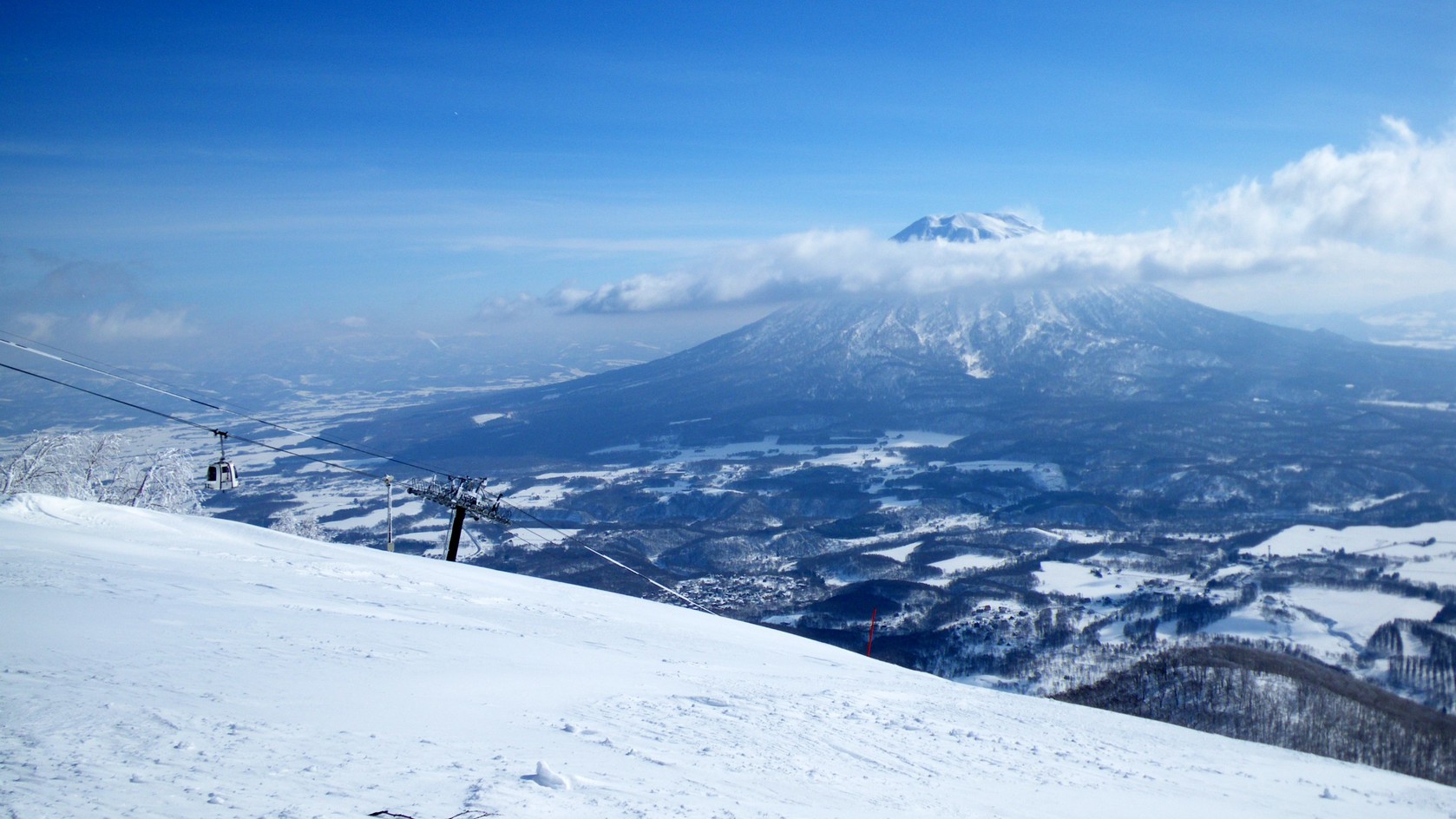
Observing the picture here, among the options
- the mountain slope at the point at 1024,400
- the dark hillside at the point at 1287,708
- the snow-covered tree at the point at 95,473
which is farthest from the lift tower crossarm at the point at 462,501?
the mountain slope at the point at 1024,400

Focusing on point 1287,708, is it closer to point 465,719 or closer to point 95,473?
point 465,719

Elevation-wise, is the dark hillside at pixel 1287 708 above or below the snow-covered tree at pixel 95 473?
below

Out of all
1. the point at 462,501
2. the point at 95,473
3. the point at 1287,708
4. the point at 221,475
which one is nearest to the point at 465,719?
the point at 221,475

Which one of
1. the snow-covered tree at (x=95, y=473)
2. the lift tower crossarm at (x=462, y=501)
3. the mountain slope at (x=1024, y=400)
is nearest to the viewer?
the lift tower crossarm at (x=462, y=501)

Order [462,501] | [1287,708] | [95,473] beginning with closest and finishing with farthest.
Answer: [462,501]
[1287,708]
[95,473]

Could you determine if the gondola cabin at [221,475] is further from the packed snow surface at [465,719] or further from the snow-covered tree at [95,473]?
the snow-covered tree at [95,473]

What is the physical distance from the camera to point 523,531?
99.6 meters

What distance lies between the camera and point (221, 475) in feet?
62.5

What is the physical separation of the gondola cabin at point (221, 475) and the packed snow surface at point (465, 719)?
4.99 feet

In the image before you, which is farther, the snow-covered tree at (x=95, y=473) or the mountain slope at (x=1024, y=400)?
the mountain slope at (x=1024, y=400)

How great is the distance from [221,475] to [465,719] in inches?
536

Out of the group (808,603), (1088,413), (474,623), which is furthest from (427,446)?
(474,623)

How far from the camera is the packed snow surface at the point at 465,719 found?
6805mm

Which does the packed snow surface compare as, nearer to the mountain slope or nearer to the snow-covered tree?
the snow-covered tree
